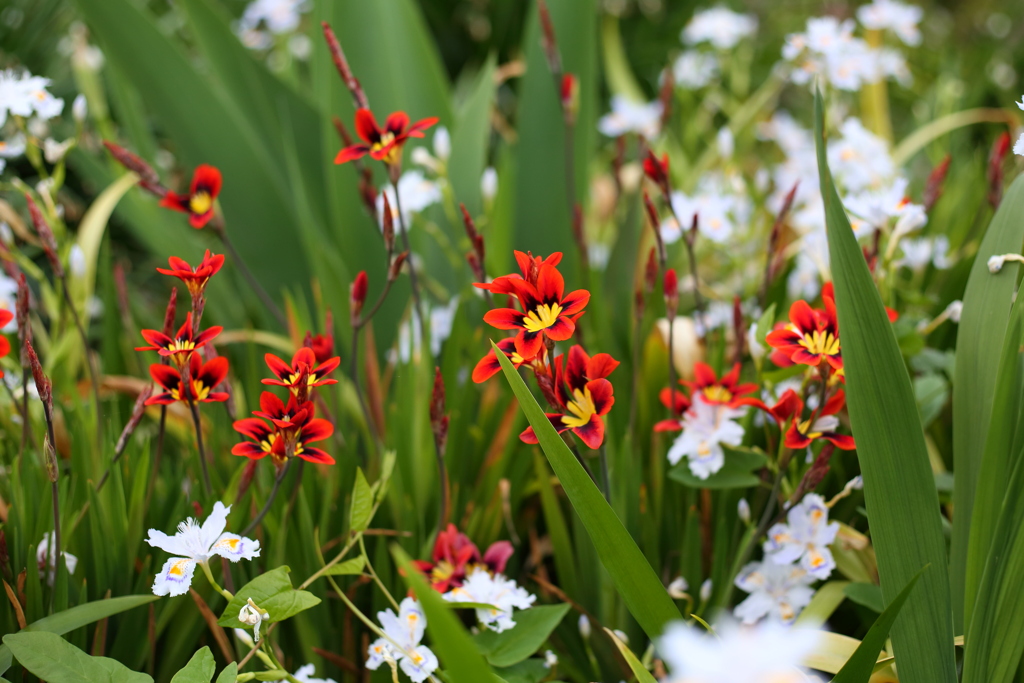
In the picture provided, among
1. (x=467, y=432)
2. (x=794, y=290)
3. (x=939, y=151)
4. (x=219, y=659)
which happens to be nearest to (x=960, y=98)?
(x=939, y=151)

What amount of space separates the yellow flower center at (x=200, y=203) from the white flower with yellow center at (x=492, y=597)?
1.73ft

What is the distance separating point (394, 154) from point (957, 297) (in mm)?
855

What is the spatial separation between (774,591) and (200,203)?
0.77 meters

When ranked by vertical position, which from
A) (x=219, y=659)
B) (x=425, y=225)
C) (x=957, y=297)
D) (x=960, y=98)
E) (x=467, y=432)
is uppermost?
(x=960, y=98)

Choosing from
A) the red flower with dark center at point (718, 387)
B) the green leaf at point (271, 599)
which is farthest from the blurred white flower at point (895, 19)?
the green leaf at point (271, 599)

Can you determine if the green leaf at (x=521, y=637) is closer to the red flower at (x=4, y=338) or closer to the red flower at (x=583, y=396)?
the red flower at (x=583, y=396)

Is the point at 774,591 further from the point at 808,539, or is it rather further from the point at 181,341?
the point at 181,341

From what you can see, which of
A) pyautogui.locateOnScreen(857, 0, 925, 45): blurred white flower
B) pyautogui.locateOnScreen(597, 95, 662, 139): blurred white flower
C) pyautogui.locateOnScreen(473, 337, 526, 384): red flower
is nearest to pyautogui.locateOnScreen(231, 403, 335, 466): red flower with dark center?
pyautogui.locateOnScreen(473, 337, 526, 384): red flower

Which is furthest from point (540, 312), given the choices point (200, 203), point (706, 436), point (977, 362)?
point (200, 203)

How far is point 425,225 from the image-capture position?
107cm

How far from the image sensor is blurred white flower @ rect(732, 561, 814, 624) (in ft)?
2.34

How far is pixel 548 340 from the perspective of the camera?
536 mm

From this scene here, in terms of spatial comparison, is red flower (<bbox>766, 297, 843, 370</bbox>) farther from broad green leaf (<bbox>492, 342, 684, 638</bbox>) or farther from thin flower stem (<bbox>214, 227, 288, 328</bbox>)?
thin flower stem (<bbox>214, 227, 288, 328</bbox>)

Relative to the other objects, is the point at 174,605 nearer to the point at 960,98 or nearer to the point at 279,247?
the point at 279,247
